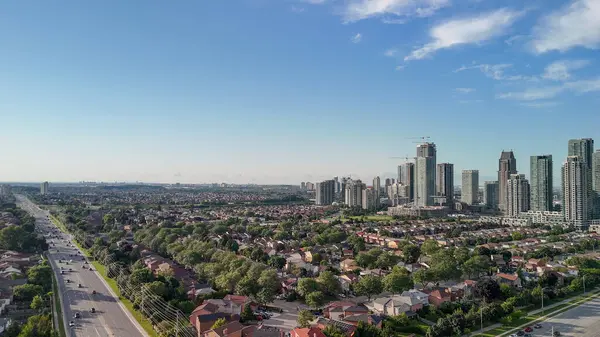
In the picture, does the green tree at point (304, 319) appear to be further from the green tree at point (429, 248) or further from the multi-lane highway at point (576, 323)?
the green tree at point (429, 248)

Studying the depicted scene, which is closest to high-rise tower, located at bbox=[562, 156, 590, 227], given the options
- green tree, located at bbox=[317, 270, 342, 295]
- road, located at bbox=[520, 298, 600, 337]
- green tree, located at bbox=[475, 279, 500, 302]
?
road, located at bbox=[520, 298, 600, 337]

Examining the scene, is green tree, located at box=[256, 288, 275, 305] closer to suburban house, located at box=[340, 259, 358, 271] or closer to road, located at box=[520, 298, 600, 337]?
suburban house, located at box=[340, 259, 358, 271]

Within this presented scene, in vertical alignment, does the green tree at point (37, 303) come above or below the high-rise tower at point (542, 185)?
below

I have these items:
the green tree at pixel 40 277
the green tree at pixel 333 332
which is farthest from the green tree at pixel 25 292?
the green tree at pixel 333 332

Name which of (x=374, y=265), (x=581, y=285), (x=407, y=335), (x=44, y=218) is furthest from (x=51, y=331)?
(x=44, y=218)

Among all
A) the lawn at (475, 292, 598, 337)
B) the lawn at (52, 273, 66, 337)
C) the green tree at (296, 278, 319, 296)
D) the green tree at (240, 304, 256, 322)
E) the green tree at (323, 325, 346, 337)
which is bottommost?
the lawn at (52, 273, 66, 337)

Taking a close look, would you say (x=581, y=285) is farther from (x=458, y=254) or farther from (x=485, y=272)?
(x=458, y=254)
